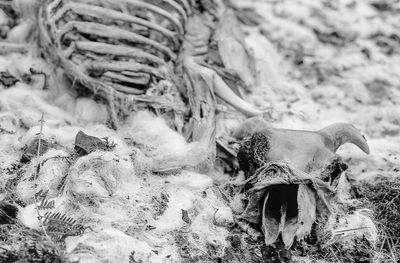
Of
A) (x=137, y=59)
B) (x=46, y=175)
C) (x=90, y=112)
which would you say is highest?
(x=137, y=59)

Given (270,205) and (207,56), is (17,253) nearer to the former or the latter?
(270,205)

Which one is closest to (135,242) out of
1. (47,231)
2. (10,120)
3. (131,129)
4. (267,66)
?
(47,231)

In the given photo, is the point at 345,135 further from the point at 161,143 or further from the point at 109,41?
the point at 109,41

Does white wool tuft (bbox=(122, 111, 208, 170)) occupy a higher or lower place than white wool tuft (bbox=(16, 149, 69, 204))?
lower

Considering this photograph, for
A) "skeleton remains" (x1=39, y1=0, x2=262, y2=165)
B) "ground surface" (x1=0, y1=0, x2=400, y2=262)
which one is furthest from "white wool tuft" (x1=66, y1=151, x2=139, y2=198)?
"skeleton remains" (x1=39, y1=0, x2=262, y2=165)

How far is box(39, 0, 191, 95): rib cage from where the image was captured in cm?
255

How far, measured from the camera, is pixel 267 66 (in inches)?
127

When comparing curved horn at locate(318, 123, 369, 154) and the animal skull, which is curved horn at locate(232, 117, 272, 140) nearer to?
the animal skull

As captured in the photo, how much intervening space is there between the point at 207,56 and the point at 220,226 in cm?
135

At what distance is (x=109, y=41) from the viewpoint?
8.47ft

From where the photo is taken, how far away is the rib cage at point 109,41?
8.36 ft

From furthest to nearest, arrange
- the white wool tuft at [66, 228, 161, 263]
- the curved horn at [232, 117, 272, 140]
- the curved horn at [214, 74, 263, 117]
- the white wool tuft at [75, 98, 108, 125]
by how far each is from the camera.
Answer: the curved horn at [214, 74, 263, 117] < the white wool tuft at [75, 98, 108, 125] < the curved horn at [232, 117, 272, 140] < the white wool tuft at [66, 228, 161, 263]

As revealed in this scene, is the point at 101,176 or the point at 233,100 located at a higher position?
the point at 101,176

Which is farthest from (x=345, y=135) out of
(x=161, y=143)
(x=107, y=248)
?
(x=107, y=248)
